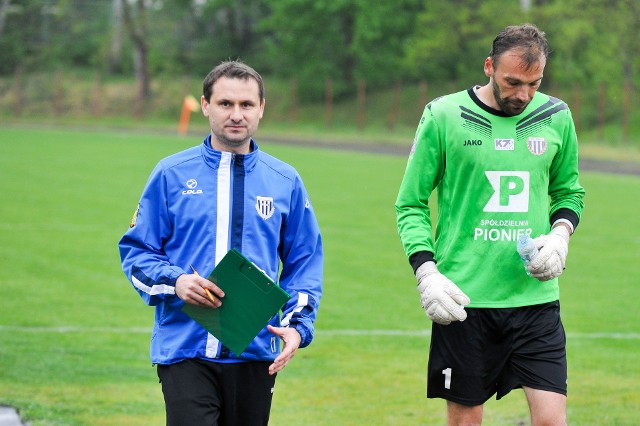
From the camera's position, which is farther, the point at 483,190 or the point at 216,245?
the point at 483,190

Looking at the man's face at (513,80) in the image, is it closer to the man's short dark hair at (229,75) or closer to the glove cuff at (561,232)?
the glove cuff at (561,232)

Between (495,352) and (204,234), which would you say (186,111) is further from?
(204,234)

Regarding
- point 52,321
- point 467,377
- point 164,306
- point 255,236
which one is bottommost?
point 52,321

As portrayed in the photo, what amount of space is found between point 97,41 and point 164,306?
74.8 m

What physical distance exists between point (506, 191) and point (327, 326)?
5.76m

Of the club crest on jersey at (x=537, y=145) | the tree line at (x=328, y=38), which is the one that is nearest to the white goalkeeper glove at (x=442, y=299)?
the club crest on jersey at (x=537, y=145)

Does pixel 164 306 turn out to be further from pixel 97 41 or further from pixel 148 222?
pixel 97 41

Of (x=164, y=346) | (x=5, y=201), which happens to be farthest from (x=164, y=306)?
(x=5, y=201)

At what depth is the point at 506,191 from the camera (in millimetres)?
5242

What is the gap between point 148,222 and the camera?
4688mm

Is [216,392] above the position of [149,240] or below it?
below

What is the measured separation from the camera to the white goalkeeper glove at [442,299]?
498 cm

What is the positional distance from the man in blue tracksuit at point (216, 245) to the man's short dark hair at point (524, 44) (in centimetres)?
111

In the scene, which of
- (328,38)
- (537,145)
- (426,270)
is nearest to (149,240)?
(426,270)
